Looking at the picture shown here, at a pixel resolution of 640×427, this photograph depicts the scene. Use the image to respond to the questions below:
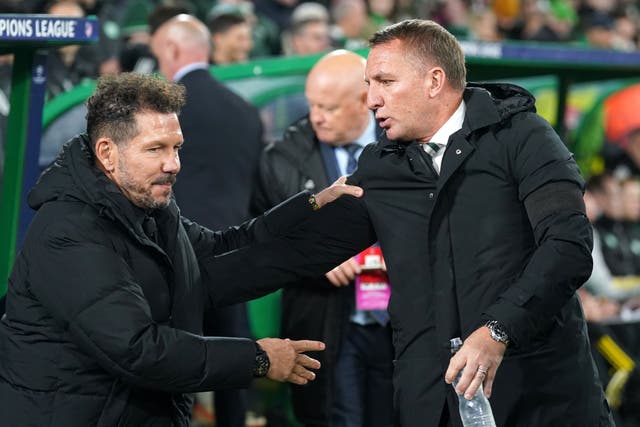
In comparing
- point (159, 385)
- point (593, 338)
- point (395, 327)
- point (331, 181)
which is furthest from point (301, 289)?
point (593, 338)

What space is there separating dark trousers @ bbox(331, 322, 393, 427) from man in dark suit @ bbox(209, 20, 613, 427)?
1.43 metres

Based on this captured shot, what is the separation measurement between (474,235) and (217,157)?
93.9 inches

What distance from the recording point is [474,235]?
375cm

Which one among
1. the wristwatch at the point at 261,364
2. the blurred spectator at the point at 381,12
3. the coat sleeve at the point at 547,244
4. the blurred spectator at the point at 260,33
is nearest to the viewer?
the coat sleeve at the point at 547,244

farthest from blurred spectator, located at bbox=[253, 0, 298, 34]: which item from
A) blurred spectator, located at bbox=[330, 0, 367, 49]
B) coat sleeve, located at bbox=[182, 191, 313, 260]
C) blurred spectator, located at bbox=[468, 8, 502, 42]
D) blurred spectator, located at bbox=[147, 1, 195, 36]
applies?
coat sleeve, located at bbox=[182, 191, 313, 260]

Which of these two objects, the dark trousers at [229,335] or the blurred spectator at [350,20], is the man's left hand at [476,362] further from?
the blurred spectator at [350,20]

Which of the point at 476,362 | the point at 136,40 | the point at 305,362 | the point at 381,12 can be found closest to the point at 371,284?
the point at 305,362

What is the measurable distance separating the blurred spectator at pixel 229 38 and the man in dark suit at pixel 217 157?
1952 mm

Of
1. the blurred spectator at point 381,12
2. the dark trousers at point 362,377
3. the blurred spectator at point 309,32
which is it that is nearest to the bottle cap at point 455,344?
the dark trousers at point 362,377

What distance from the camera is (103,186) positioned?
3.67 metres

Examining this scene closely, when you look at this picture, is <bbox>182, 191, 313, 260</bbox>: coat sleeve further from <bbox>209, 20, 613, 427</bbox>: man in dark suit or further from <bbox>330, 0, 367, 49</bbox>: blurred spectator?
<bbox>330, 0, 367, 49</bbox>: blurred spectator

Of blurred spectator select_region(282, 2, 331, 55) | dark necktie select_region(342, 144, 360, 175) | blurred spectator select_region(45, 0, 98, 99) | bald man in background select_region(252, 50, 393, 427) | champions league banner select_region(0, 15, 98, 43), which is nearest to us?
champions league banner select_region(0, 15, 98, 43)

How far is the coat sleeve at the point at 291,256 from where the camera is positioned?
4.24 metres

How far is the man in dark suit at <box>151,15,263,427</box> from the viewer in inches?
228
